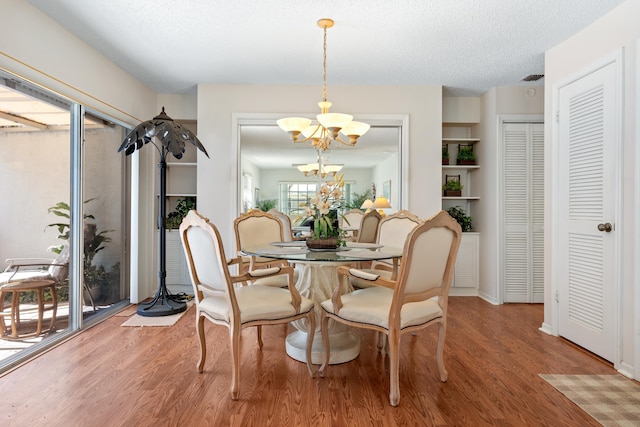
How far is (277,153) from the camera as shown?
4.95 m

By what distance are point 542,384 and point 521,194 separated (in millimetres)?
2770

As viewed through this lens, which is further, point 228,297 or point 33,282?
point 33,282

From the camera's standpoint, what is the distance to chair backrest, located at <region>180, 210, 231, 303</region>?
2182 millimetres

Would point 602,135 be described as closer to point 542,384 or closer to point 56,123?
point 542,384

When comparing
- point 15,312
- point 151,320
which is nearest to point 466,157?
point 151,320

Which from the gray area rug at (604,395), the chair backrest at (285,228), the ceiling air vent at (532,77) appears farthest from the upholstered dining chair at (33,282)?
the ceiling air vent at (532,77)

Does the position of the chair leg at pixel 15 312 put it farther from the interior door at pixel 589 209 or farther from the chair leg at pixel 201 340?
the interior door at pixel 589 209

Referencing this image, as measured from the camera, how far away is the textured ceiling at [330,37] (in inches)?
114

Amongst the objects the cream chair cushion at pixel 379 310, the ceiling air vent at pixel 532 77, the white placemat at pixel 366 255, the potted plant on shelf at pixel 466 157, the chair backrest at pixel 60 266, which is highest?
the ceiling air vent at pixel 532 77

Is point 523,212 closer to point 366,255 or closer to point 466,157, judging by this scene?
point 466,157

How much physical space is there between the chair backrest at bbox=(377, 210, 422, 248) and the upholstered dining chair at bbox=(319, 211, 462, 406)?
39.8 inches

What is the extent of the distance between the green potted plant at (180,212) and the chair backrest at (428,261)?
3.59 m

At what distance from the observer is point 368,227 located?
4.07 metres

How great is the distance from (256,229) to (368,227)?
1.16 metres
